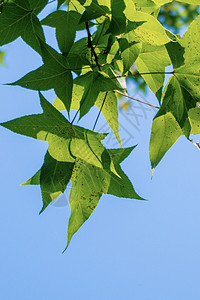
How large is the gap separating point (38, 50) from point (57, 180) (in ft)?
0.78

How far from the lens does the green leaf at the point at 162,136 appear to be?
0.59 meters

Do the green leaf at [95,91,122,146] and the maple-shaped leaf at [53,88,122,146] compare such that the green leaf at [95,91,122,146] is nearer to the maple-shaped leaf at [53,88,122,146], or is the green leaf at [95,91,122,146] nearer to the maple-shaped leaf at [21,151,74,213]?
the maple-shaped leaf at [53,88,122,146]

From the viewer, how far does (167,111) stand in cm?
57

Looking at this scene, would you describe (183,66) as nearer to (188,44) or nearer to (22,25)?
(188,44)

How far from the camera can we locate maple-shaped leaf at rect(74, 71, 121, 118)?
52cm

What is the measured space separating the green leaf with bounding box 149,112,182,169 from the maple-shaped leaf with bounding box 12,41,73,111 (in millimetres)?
178

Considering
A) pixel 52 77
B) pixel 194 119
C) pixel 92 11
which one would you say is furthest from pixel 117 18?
pixel 194 119

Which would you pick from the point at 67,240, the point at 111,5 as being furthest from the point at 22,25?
the point at 67,240

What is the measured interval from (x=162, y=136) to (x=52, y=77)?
233mm

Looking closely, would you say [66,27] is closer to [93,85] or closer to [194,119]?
[93,85]

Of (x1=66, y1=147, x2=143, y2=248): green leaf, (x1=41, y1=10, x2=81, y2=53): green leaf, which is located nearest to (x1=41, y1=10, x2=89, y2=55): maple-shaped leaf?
(x1=41, y1=10, x2=81, y2=53): green leaf

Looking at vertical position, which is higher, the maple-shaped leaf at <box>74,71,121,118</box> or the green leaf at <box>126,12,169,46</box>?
the green leaf at <box>126,12,169,46</box>

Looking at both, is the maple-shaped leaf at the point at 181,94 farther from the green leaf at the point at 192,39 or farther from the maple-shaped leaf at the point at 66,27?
the maple-shaped leaf at the point at 66,27


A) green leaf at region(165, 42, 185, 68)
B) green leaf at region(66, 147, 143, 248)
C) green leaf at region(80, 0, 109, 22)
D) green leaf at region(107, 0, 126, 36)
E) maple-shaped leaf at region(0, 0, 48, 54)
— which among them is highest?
maple-shaped leaf at region(0, 0, 48, 54)
